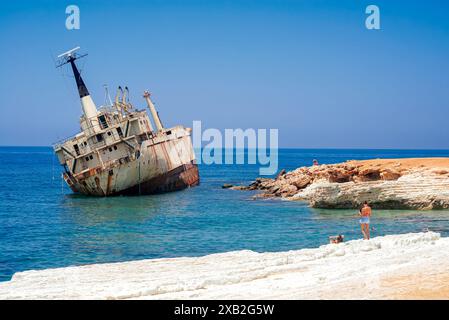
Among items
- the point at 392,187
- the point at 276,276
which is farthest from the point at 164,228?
the point at 276,276

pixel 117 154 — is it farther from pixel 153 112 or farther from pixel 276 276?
pixel 276 276

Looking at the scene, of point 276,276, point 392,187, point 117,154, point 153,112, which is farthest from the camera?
point 153,112

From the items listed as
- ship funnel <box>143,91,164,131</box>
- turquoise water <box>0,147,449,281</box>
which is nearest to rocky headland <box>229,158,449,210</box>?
turquoise water <box>0,147,449,281</box>

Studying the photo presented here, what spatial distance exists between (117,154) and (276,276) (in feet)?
106

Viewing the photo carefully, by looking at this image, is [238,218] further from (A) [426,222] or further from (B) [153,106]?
(B) [153,106]

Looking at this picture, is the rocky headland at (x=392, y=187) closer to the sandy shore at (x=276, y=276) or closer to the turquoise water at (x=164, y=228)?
the turquoise water at (x=164, y=228)

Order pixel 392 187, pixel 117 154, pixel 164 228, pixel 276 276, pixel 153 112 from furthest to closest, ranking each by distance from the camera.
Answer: pixel 153 112 < pixel 117 154 < pixel 392 187 < pixel 164 228 < pixel 276 276

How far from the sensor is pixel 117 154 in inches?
1687

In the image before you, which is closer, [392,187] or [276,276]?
[276,276]

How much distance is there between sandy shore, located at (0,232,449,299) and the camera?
398 inches

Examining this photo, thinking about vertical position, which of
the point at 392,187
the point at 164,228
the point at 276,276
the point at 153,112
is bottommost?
the point at 164,228

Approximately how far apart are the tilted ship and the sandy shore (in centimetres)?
2684

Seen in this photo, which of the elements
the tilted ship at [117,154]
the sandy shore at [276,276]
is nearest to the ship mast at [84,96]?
the tilted ship at [117,154]
